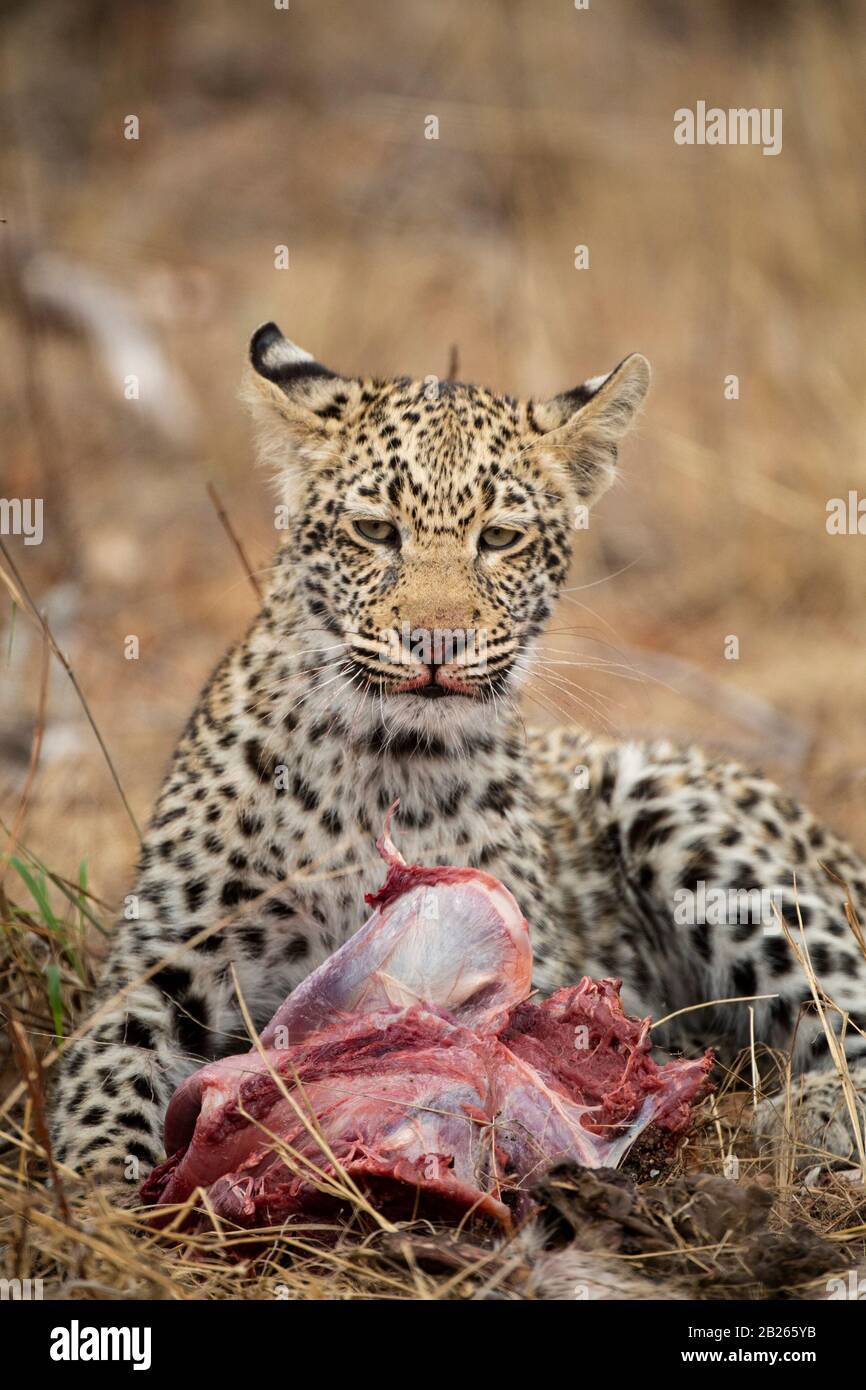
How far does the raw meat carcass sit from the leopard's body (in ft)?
1.92

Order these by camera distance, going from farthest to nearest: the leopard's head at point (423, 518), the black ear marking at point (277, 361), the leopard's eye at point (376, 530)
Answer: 1. the black ear marking at point (277, 361)
2. the leopard's eye at point (376, 530)
3. the leopard's head at point (423, 518)

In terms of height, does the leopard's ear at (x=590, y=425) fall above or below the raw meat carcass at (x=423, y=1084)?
above

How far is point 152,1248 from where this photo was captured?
4.15 m

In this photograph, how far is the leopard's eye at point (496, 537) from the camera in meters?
5.29

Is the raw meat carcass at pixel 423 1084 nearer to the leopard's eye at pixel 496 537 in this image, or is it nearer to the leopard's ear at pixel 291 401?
the leopard's eye at pixel 496 537

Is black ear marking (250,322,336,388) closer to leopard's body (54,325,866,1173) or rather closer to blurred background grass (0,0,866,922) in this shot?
leopard's body (54,325,866,1173)

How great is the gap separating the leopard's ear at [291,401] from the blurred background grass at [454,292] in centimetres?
363

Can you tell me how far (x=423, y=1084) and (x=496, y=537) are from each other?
6.24ft

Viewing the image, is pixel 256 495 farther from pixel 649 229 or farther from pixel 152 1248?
pixel 152 1248

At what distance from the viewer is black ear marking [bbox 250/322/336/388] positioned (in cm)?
562

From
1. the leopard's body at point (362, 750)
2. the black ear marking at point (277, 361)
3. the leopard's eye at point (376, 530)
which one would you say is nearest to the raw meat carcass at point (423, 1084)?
the leopard's body at point (362, 750)

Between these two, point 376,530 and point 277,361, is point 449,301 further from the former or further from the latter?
point 376,530

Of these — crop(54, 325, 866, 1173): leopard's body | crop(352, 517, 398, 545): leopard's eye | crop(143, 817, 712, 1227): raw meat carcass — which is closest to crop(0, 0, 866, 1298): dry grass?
crop(54, 325, 866, 1173): leopard's body
